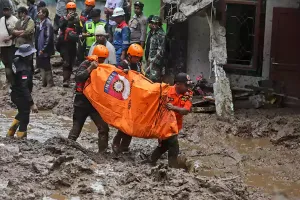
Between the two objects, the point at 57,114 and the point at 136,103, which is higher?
the point at 136,103

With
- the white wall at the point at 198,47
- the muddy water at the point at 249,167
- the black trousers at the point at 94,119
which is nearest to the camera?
the muddy water at the point at 249,167

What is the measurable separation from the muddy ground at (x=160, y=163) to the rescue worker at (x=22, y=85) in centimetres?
46

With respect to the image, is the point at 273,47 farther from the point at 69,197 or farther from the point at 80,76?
the point at 69,197

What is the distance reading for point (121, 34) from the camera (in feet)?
44.1

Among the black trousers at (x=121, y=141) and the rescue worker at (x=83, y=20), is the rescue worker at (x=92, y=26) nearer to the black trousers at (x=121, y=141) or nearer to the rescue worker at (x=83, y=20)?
the rescue worker at (x=83, y=20)

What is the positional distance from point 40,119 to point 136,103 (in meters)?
4.19

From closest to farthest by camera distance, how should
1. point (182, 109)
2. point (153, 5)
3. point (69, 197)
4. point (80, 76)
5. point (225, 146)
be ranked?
point (69, 197), point (182, 109), point (80, 76), point (225, 146), point (153, 5)

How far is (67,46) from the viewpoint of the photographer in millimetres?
14688

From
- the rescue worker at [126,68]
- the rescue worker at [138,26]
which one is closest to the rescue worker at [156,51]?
the rescue worker at [138,26]

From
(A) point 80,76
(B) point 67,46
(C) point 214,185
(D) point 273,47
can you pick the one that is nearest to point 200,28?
(D) point 273,47

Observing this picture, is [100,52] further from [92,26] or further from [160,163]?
[92,26]

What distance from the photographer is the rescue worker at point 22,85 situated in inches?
376

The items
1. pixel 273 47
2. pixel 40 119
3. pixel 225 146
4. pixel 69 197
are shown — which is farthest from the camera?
pixel 273 47

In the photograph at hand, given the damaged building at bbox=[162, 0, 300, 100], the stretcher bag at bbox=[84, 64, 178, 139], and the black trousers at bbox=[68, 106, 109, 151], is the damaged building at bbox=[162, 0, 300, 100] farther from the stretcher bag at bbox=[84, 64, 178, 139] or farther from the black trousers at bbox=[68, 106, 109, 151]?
the black trousers at bbox=[68, 106, 109, 151]
